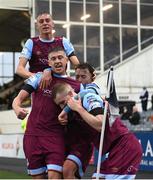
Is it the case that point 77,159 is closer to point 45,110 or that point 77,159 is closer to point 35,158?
point 35,158

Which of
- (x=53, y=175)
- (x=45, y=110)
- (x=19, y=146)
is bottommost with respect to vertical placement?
(x=19, y=146)

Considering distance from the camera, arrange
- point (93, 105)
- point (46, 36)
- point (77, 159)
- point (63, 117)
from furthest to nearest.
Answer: point (46, 36), point (77, 159), point (63, 117), point (93, 105)

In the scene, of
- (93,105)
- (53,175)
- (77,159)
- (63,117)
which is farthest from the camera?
(77,159)

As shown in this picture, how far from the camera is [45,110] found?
5473 millimetres

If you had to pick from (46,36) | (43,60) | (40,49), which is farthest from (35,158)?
(46,36)

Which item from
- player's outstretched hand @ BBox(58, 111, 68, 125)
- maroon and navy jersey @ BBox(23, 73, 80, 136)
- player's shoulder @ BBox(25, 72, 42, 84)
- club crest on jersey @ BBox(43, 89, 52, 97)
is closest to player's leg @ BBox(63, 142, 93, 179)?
maroon and navy jersey @ BBox(23, 73, 80, 136)

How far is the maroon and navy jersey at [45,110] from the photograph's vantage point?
5.47 m

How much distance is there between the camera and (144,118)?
23891mm

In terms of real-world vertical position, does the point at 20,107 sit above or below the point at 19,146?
above

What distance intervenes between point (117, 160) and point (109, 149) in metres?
0.14

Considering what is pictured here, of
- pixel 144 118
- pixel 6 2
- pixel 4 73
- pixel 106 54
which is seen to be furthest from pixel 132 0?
pixel 4 73

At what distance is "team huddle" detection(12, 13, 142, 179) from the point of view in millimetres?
5094

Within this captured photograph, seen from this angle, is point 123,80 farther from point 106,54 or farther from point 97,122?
point 97,122

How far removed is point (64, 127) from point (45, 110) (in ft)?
0.83
